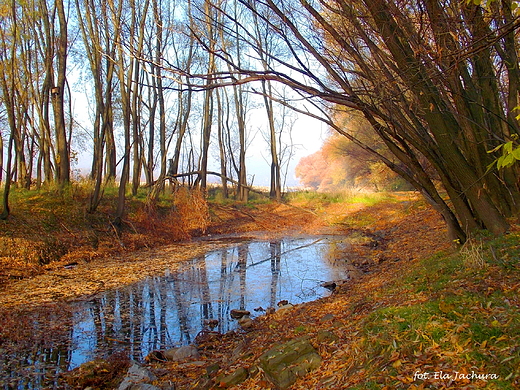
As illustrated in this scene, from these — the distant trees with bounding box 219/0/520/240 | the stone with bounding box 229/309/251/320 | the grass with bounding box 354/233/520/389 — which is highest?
the distant trees with bounding box 219/0/520/240

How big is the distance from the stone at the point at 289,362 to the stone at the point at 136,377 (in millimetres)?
1207

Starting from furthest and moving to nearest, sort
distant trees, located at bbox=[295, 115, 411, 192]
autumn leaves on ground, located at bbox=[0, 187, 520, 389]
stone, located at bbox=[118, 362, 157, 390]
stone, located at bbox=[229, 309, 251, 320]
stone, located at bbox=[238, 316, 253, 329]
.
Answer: distant trees, located at bbox=[295, 115, 411, 192]
stone, located at bbox=[229, 309, 251, 320]
stone, located at bbox=[238, 316, 253, 329]
stone, located at bbox=[118, 362, 157, 390]
autumn leaves on ground, located at bbox=[0, 187, 520, 389]

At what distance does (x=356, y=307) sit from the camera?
508 centimetres

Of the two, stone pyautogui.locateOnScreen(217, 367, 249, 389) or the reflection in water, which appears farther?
the reflection in water

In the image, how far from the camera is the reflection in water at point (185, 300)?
17.1ft

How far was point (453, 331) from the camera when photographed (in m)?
3.11

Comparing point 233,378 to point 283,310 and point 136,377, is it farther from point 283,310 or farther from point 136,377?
point 283,310

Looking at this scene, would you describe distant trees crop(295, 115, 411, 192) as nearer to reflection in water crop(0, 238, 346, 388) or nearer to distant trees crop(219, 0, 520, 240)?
reflection in water crop(0, 238, 346, 388)

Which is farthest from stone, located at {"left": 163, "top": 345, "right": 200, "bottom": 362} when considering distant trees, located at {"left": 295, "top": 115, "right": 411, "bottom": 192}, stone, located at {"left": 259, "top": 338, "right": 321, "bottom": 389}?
distant trees, located at {"left": 295, "top": 115, "right": 411, "bottom": 192}

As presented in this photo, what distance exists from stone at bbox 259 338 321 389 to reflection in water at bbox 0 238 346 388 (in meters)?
1.89

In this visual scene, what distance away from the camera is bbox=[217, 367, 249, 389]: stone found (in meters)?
3.63

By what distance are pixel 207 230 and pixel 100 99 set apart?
6741 mm

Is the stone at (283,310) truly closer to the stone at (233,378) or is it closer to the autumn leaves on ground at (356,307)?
the autumn leaves on ground at (356,307)

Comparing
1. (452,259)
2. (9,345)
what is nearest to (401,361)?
(452,259)
